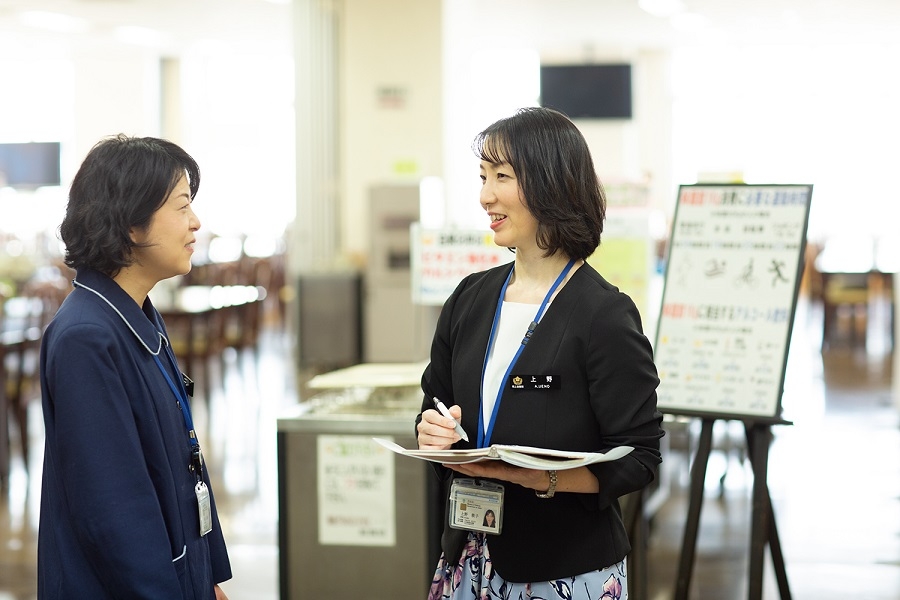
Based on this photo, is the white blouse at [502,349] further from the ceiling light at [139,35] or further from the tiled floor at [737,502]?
the ceiling light at [139,35]

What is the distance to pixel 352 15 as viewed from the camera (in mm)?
10070

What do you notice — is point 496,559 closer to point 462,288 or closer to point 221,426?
point 462,288

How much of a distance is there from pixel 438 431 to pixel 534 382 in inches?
7.3

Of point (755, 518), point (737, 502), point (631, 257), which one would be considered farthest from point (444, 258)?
point (737, 502)

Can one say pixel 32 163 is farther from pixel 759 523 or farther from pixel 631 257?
pixel 759 523

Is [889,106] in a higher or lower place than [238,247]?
higher

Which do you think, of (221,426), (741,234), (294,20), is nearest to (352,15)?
(294,20)

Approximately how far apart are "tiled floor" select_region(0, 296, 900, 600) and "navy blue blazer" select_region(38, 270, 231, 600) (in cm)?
170

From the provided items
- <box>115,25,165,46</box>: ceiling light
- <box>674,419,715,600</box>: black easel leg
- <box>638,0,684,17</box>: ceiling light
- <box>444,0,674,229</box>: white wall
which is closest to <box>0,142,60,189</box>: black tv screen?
<box>115,25,165,46</box>: ceiling light

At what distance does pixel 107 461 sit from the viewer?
1603mm

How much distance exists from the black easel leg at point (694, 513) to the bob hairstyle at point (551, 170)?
4.72ft

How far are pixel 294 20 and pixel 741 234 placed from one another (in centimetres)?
800

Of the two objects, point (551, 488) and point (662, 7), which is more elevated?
point (662, 7)

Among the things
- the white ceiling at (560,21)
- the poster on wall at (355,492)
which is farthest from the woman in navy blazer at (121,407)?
the white ceiling at (560,21)
